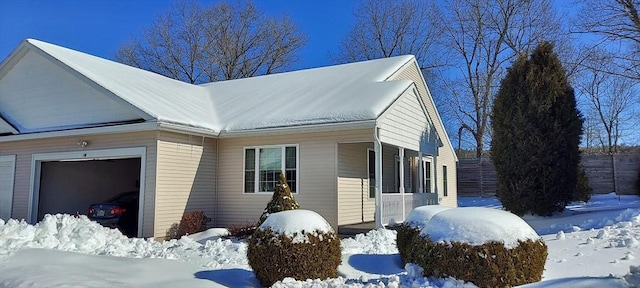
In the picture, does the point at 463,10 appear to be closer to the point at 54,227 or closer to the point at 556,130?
the point at 556,130

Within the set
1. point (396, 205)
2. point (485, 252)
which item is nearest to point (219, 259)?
point (485, 252)

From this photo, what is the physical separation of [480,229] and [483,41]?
98.4 feet

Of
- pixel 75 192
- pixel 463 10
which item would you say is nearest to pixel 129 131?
pixel 75 192

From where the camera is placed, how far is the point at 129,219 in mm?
14312

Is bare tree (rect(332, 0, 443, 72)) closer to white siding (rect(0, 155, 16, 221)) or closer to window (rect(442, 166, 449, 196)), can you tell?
window (rect(442, 166, 449, 196))

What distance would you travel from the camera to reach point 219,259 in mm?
9086

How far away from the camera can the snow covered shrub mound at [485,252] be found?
570 centimetres

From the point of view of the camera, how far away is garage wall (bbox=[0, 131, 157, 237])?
42.0ft

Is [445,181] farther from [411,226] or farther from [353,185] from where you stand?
[411,226]

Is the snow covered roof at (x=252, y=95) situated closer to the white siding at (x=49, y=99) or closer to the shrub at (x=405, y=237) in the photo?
the white siding at (x=49, y=99)

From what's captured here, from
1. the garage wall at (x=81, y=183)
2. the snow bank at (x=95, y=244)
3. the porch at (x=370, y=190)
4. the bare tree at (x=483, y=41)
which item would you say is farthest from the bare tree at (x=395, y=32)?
the snow bank at (x=95, y=244)

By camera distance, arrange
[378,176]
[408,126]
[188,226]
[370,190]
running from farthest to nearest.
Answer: [370,190], [408,126], [188,226], [378,176]

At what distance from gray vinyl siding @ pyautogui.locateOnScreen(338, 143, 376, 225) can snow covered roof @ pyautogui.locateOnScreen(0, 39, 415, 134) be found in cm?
152

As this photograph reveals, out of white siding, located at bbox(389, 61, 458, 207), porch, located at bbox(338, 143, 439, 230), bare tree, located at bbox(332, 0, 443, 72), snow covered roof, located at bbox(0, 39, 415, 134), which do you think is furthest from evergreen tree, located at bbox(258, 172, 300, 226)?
bare tree, located at bbox(332, 0, 443, 72)
